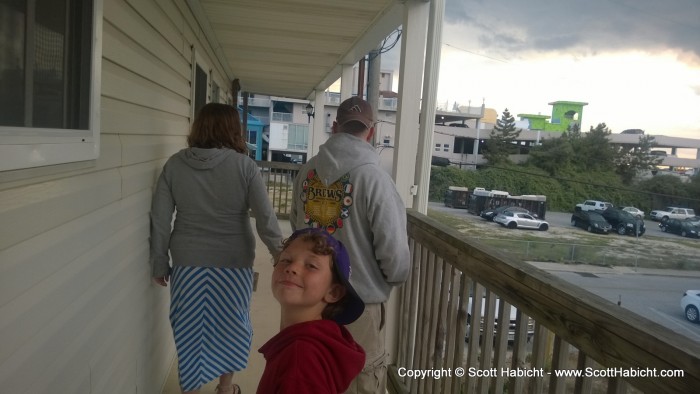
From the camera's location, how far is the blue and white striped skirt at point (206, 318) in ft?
6.84

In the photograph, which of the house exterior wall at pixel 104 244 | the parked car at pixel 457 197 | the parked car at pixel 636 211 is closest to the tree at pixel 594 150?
the parked car at pixel 636 211

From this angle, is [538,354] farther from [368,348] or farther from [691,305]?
[368,348]

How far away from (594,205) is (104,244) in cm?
174

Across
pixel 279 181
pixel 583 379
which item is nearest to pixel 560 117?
pixel 583 379

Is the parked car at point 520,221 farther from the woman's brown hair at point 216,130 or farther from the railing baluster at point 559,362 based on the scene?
the woman's brown hair at point 216,130

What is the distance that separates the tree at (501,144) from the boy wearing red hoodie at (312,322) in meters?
1.45

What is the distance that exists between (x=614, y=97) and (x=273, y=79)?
668 cm

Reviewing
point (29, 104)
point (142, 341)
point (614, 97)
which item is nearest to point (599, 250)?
point (614, 97)

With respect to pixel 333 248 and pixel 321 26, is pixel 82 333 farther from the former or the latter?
pixel 321 26

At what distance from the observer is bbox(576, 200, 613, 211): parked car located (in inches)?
70.2

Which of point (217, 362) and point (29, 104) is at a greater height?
point (29, 104)

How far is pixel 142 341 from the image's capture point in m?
2.16

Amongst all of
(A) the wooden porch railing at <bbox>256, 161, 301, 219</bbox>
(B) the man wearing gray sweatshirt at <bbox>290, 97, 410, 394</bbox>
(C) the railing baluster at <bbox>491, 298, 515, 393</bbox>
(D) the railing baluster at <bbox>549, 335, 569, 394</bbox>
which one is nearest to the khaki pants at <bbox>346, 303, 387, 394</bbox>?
(B) the man wearing gray sweatshirt at <bbox>290, 97, 410, 394</bbox>

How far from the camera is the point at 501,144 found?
2455 mm
